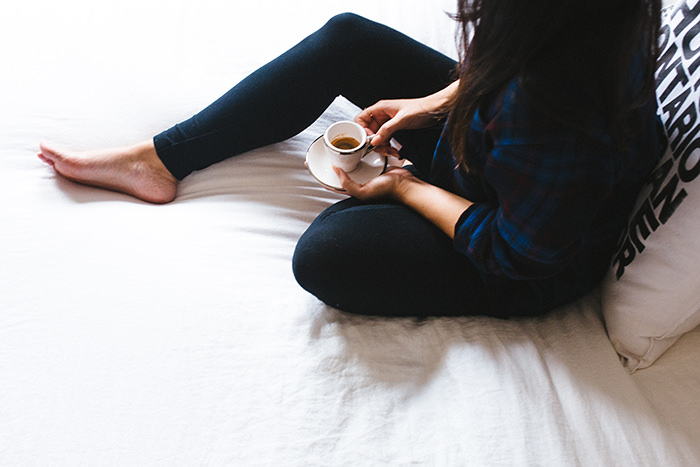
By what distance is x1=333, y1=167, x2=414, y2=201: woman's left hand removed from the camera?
0.76m

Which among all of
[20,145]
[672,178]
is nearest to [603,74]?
[672,178]

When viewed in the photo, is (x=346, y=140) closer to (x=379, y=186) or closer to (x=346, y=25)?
(x=379, y=186)

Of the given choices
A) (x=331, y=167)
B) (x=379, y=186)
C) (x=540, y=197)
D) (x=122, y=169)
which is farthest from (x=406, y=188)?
(x=122, y=169)

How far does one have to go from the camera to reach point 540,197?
1.72 feet

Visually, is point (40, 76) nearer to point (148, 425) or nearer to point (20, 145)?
point (20, 145)

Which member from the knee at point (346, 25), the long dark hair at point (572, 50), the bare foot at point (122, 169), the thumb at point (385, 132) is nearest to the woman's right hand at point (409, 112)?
the thumb at point (385, 132)

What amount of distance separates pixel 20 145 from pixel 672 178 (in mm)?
1056

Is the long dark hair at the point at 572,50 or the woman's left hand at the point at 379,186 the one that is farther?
the woman's left hand at the point at 379,186

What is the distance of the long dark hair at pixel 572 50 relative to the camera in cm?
44

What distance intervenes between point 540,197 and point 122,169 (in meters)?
0.72

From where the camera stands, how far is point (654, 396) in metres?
0.64

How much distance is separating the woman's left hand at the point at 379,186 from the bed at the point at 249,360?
12 cm

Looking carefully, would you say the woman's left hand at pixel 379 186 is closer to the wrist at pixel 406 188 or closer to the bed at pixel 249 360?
the wrist at pixel 406 188

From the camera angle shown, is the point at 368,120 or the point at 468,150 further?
the point at 368,120
